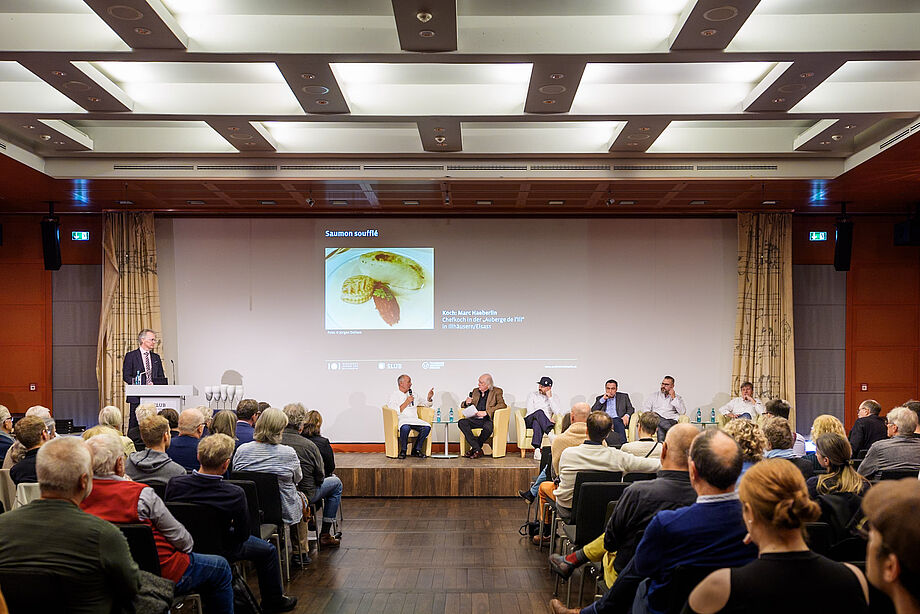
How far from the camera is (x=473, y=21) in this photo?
16.2 ft

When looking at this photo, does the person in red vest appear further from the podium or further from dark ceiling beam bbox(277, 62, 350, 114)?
the podium

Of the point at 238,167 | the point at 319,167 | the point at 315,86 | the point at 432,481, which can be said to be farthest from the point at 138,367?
the point at 315,86

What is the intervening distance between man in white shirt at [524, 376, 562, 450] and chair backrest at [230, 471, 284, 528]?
5122 millimetres

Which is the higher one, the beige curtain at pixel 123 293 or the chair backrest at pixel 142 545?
the beige curtain at pixel 123 293

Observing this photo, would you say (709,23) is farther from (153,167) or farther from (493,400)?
(493,400)

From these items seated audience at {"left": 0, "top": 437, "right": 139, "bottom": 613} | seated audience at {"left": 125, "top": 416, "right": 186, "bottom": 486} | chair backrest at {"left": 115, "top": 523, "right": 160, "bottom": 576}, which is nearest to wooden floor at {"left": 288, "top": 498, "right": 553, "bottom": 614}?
seated audience at {"left": 125, "top": 416, "right": 186, "bottom": 486}

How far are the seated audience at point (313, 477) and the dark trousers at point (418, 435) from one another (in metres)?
3.10

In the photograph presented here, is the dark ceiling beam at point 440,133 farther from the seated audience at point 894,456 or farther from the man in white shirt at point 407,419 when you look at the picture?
the seated audience at point 894,456

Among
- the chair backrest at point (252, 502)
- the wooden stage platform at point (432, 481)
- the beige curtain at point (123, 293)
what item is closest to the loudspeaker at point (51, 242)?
the beige curtain at point (123, 293)

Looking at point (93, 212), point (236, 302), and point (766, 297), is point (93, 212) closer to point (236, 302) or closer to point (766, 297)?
point (236, 302)

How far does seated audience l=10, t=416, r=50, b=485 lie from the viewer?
14.1 ft

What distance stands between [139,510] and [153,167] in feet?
18.8

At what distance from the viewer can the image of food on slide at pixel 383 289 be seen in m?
10.5

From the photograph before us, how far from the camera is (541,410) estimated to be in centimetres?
970
